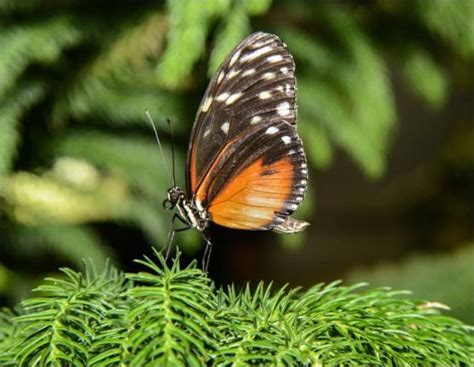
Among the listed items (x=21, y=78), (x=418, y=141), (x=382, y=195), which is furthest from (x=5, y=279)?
(x=418, y=141)

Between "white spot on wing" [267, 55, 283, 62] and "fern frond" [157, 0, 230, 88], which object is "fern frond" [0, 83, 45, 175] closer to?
"fern frond" [157, 0, 230, 88]

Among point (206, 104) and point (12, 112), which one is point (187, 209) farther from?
point (12, 112)

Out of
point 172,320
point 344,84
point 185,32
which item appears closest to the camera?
point 172,320

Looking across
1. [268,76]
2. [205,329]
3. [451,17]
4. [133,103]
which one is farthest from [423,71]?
[205,329]

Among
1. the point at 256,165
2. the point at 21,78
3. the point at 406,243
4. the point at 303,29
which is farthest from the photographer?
the point at 406,243

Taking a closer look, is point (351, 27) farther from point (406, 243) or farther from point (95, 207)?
point (406, 243)

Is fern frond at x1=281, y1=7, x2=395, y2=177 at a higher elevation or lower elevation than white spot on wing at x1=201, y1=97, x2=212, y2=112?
higher

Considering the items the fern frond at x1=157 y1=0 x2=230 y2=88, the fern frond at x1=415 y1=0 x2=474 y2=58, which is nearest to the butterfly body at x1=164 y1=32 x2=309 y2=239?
the fern frond at x1=157 y1=0 x2=230 y2=88
